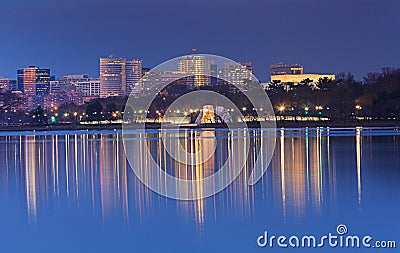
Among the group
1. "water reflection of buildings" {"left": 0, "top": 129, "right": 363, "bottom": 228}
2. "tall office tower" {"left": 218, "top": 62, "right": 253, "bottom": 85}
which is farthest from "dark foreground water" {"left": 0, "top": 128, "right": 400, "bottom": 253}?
"tall office tower" {"left": 218, "top": 62, "right": 253, "bottom": 85}

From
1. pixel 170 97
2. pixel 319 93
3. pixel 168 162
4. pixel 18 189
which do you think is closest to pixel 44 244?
pixel 18 189

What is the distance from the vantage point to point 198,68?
15788 cm

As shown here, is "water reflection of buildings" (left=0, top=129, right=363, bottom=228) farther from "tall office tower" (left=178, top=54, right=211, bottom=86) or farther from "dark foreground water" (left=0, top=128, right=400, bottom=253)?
"tall office tower" (left=178, top=54, right=211, bottom=86)

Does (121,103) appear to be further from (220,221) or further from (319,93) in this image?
(220,221)

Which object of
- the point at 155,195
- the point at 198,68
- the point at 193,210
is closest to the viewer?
the point at 193,210

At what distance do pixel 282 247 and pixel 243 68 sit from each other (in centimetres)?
14903

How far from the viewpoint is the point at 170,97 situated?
131 m

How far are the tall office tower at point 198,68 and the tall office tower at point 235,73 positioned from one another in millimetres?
4701

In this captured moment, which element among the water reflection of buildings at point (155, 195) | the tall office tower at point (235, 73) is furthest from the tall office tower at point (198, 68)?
the water reflection of buildings at point (155, 195)

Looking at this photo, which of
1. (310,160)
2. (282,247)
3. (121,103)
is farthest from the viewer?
(121,103)

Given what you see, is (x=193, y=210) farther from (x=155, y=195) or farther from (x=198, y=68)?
(x=198, y=68)

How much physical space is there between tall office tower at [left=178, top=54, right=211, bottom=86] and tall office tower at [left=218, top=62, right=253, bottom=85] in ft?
15.4

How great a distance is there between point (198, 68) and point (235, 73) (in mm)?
13167

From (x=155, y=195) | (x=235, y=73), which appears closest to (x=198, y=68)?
(x=235, y=73)
